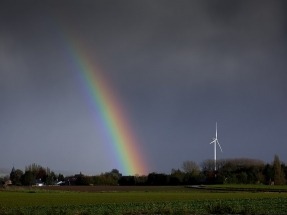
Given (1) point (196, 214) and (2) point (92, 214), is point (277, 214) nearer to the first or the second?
(1) point (196, 214)

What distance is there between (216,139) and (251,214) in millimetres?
135916

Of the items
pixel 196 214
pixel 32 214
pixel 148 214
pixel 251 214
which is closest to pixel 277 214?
pixel 251 214

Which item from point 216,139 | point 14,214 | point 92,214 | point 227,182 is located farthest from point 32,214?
point 227,182

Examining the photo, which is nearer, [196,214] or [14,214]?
[14,214]

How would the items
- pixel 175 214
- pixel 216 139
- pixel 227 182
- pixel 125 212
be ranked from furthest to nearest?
pixel 227 182 → pixel 216 139 → pixel 125 212 → pixel 175 214

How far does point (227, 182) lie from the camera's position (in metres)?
200

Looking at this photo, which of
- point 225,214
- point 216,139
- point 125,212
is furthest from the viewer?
point 216,139

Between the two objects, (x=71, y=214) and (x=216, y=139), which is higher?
(x=216, y=139)

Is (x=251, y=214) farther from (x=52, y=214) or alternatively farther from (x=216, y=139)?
(x=216, y=139)

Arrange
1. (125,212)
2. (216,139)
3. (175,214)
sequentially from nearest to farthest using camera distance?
(175,214) < (125,212) < (216,139)

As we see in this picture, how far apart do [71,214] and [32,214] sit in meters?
4.19

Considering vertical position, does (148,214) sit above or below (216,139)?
below

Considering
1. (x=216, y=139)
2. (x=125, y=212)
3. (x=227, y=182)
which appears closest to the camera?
(x=125, y=212)

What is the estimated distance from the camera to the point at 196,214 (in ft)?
165
